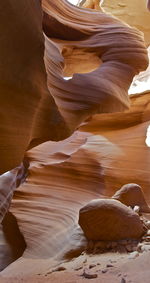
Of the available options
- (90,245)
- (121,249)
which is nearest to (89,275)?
(121,249)

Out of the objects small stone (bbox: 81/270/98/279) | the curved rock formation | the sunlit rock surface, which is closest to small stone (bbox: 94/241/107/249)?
small stone (bbox: 81/270/98/279)

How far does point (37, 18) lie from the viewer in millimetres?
3121

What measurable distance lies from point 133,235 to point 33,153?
12.0 ft

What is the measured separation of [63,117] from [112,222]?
1.33 metres

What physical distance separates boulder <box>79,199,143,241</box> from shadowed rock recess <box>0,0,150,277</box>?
5cm

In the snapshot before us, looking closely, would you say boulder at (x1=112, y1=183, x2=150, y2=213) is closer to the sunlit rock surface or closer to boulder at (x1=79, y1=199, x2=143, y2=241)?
boulder at (x1=79, y1=199, x2=143, y2=241)

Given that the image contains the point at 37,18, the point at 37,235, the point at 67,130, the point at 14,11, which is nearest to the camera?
the point at 14,11

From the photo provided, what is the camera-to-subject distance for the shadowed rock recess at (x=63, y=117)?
123 inches

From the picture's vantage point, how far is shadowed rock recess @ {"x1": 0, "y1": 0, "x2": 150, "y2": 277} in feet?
10.3

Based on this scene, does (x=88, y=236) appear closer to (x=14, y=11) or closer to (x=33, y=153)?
(x=14, y=11)

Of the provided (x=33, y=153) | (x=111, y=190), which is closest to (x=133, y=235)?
(x=111, y=190)

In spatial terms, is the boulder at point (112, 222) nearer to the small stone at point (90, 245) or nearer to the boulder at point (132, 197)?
the small stone at point (90, 245)

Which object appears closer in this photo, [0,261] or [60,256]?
[60,256]

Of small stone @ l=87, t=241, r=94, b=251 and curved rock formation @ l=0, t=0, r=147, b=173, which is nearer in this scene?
curved rock formation @ l=0, t=0, r=147, b=173
